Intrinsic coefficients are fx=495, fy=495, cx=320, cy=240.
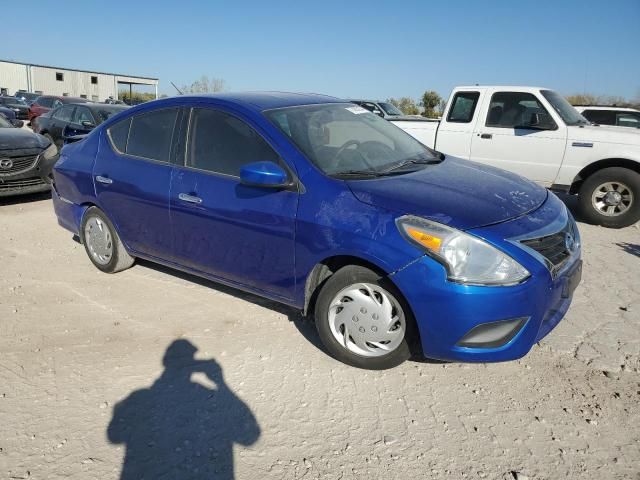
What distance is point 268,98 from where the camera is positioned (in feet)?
12.7

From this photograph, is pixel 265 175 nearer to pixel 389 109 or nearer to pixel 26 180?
pixel 26 180

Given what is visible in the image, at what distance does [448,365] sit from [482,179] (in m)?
1.30

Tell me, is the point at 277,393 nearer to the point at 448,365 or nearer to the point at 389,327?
the point at 389,327

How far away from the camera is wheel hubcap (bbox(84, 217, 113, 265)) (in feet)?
15.1

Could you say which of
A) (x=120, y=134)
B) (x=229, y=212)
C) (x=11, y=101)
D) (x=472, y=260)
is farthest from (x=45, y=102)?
(x=472, y=260)

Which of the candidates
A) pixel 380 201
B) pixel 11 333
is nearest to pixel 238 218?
pixel 380 201

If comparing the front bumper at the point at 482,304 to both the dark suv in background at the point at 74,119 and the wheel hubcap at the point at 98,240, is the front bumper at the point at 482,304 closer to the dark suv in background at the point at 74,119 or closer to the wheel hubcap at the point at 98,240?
the wheel hubcap at the point at 98,240

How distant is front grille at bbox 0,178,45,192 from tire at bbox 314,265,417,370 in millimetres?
6349

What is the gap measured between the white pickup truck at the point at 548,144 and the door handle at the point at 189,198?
17.3ft

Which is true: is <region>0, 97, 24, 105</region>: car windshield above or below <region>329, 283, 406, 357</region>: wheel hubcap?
below

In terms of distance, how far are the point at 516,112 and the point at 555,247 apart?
5171 millimetres

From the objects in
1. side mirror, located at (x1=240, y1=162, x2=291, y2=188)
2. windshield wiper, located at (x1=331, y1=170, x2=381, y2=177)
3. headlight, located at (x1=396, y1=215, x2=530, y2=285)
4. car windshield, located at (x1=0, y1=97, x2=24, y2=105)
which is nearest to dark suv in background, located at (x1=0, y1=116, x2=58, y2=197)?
side mirror, located at (x1=240, y1=162, x2=291, y2=188)

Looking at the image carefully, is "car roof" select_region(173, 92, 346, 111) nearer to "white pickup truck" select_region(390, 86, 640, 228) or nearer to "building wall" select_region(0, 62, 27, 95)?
"white pickup truck" select_region(390, 86, 640, 228)

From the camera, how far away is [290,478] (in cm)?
230
